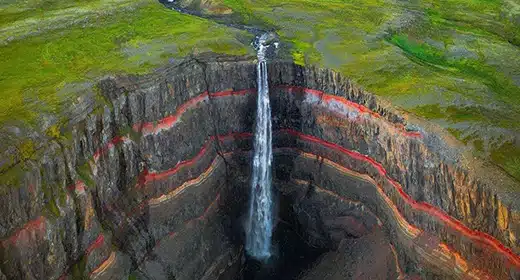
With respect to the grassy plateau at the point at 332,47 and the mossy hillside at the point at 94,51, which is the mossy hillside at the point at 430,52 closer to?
the grassy plateau at the point at 332,47

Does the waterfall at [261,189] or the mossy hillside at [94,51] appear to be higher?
the mossy hillside at [94,51]

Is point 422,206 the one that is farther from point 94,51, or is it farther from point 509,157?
point 94,51

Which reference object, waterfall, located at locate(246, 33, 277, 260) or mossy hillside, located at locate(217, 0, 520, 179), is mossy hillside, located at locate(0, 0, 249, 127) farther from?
mossy hillside, located at locate(217, 0, 520, 179)

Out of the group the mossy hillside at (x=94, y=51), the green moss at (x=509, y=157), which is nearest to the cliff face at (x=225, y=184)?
the green moss at (x=509, y=157)

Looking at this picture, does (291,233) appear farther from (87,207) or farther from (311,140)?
(87,207)

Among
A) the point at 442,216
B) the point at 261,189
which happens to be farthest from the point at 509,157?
the point at 261,189

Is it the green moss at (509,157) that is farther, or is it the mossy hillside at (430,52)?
the mossy hillside at (430,52)
